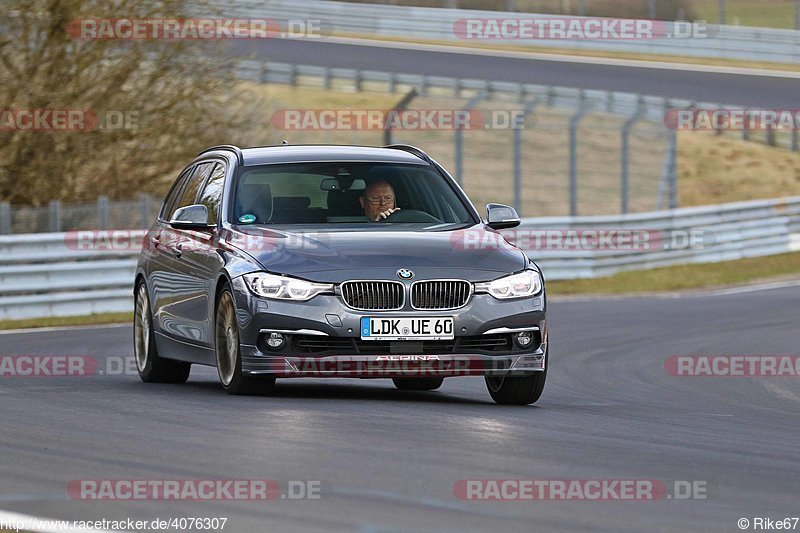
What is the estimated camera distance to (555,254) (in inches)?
1059

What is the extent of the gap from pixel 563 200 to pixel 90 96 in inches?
494

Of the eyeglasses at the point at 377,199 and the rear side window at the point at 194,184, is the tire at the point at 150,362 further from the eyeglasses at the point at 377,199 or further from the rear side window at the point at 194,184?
the eyeglasses at the point at 377,199

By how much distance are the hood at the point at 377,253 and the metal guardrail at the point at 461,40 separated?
34281 mm

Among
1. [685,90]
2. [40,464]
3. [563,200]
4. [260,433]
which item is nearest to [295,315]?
[260,433]

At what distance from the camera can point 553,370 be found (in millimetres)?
14812

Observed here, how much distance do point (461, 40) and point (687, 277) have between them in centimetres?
2157

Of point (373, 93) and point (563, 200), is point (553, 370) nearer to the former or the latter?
point (563, 200)

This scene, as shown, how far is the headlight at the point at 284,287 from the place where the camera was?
10469 millimetres

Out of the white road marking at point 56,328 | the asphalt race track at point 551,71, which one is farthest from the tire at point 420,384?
the asphalt race track at point 551,71

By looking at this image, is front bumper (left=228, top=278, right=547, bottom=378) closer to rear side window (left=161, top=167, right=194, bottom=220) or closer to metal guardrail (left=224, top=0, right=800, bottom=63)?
rear side window (left=161, top=167, right=194, bottom=220)

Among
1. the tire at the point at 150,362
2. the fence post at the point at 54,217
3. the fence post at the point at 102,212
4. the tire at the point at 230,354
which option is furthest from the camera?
the fence post at the point at 102,212

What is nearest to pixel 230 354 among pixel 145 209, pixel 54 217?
pixel 54 217

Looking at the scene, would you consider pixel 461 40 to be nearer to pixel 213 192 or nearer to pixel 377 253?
pixel 213 192

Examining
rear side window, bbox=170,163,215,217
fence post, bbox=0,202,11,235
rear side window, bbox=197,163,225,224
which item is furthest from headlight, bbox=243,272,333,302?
fence post, bbox=0,202,11,235
